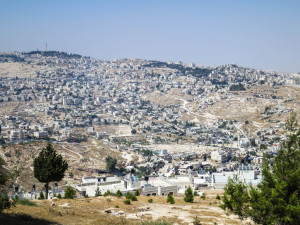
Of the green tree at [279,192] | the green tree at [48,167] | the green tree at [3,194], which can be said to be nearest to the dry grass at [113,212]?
the green tree at [3,194]

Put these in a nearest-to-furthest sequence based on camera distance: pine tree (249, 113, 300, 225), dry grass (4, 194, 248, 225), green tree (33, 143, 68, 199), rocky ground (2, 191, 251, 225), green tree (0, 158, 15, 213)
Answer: green tree (0, 158, 15, 213)
pine tree (249, 113, 300, 225)
dry grass (4, 194, 248, 225)
rocky ground (2, 191, 251, 225)
green tree (33, 143, 68, 199)

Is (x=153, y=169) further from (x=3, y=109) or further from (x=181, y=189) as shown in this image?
(x=3, y=109)

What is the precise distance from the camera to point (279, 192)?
430 inches

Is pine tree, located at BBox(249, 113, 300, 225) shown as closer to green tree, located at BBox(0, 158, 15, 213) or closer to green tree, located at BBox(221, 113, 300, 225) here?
green tree, located at BBox(221, 113, 300, 225)

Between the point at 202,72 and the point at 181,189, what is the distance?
562 feet

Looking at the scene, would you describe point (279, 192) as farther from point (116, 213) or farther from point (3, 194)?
point (3, 194)

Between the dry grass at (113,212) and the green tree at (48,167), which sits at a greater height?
the green tree at (48,167)

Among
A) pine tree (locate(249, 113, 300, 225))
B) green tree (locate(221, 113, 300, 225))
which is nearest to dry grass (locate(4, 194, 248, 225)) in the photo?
green tree (locate(221, 113, 300, 225))

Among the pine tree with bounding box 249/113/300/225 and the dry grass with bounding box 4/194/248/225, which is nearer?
the pine tree with bounding box 249/113/300/225

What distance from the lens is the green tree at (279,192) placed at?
10.6 metres

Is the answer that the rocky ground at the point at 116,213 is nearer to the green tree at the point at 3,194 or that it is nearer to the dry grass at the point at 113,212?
the dry grass at the point at 113,212

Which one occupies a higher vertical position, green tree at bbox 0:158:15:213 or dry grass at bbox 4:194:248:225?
green tree at bbox 0:158:15:213

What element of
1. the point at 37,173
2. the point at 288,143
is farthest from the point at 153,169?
the point at 288,143

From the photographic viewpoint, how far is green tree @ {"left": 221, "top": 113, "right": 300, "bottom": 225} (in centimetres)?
1058
